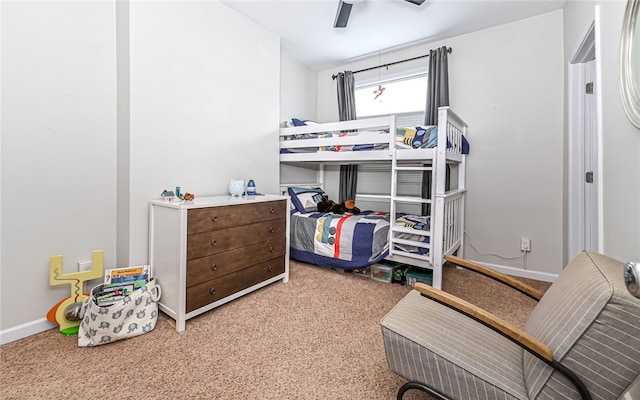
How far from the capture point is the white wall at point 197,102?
206cm

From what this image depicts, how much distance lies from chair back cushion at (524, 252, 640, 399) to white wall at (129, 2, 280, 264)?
7.94 ft

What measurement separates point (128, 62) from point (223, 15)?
3.59ft

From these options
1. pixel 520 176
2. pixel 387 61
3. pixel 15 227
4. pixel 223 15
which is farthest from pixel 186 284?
pixel 387 61

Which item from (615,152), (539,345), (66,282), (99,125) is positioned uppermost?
(99,125)

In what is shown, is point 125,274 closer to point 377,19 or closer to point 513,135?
point 377,19

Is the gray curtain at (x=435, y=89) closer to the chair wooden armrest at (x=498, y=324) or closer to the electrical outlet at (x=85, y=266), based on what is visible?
the chair wooden armrest at (x=498, y=324)

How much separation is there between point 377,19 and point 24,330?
379 cm

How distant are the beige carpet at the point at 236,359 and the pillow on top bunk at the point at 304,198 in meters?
1.31

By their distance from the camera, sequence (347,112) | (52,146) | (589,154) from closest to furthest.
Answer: (52,146)
(589,154)
(347,112)

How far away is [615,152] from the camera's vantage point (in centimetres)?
137

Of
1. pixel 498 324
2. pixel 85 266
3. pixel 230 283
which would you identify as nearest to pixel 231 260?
pixel 230 283

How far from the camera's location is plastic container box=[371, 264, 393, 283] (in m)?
2.69

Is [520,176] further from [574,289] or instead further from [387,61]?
[574,289]

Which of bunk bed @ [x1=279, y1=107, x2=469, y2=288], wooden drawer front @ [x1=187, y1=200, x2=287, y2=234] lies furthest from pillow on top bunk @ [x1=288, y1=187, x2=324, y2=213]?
wooden drawer front @ [x1=187, y1=200, x2=287, y2=234]
